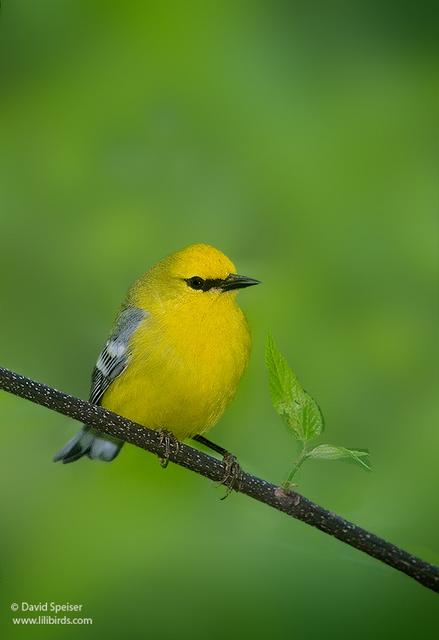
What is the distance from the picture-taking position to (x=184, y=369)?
203 cm

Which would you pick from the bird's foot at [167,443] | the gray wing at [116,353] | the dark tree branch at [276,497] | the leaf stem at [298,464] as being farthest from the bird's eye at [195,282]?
the leaf stem at [298,464]

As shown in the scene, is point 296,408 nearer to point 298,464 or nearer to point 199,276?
point 298,464

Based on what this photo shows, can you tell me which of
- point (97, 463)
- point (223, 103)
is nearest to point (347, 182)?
point (223, 103)

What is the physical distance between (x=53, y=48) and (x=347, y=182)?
0.98 metres

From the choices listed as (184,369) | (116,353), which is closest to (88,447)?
(116,353)

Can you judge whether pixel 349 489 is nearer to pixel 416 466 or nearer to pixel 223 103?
pixel 416 466

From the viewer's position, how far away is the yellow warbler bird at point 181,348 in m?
2.04

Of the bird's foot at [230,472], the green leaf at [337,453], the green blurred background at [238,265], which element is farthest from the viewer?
the green blurred background at [238,265]

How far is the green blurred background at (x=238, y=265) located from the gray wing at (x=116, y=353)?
0.45 ft

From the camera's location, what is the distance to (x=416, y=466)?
1.97 meters

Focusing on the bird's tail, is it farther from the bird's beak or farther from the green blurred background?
the bird's beak

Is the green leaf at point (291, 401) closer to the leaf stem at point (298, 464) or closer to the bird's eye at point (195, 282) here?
the leaf stem at point (298, 464)

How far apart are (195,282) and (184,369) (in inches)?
9.0

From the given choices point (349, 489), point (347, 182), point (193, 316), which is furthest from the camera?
point (347, 182)
